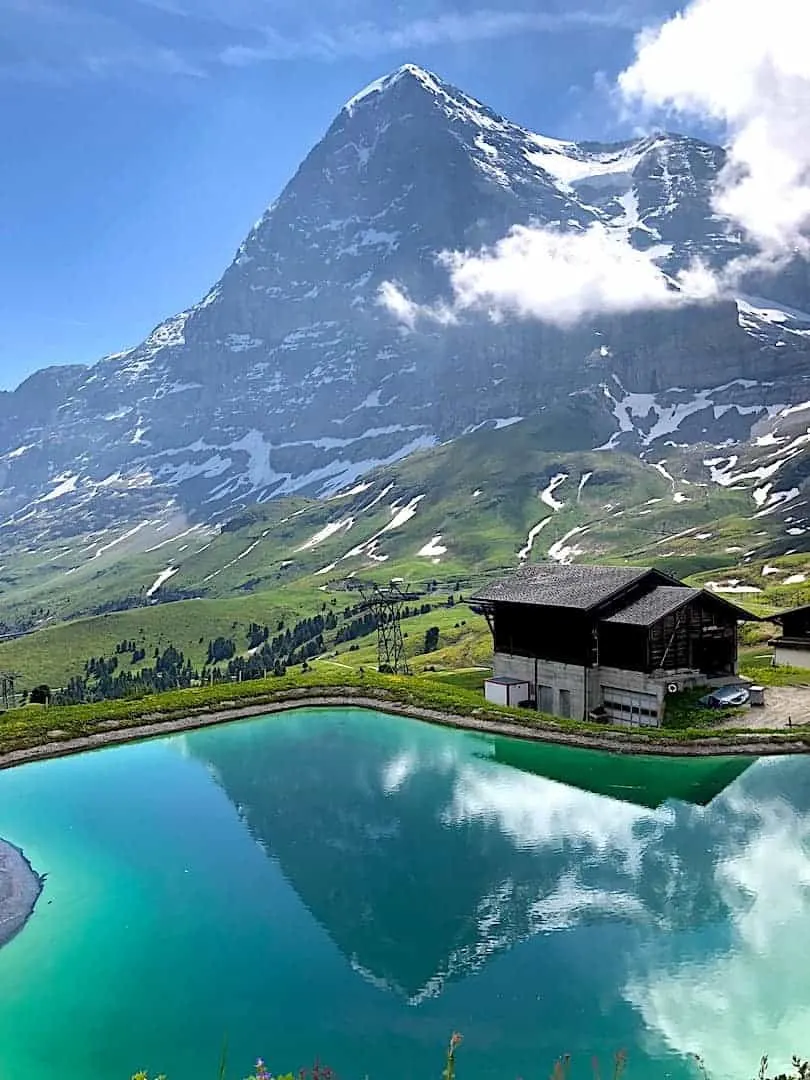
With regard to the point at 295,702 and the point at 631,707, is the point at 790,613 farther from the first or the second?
the point at 295,702

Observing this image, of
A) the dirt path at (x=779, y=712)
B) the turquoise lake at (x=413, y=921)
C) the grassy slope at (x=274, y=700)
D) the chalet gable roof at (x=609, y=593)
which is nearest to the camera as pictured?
the turquoise lake at (x=413, y=921)

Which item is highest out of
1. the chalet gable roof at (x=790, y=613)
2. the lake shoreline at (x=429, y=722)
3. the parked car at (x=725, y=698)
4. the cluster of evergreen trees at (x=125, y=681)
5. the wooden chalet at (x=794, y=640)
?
the chalet gable roof at (x=790, y=613)

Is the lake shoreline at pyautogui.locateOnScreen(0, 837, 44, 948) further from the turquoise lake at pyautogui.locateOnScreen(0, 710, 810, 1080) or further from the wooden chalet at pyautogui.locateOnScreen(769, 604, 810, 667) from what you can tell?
the wooden chalet at pyautogui.locateOnScreen(769, 604, 810, 667)

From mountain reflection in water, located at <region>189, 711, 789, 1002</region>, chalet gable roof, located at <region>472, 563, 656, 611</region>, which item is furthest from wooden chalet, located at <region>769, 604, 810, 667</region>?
mountain reflection in water, located at <region>189, 711, 789, 1002</region>

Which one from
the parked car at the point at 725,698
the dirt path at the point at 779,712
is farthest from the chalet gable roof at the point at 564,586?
the dirt path at the point at 779,712

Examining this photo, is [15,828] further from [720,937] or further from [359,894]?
[720,937]

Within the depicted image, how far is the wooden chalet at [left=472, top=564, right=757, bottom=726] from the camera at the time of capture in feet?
153

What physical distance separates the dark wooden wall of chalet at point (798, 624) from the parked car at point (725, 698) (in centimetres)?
1770

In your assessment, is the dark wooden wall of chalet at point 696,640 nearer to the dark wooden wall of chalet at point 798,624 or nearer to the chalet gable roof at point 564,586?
the chalet gable roof at point 564,586

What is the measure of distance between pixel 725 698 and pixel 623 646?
5920 millimetres

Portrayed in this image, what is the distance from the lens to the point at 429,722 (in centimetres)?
4903

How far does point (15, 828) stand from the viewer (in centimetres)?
3164

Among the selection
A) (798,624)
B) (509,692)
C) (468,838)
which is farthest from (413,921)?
(798,624)

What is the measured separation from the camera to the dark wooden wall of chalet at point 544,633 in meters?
49.0
